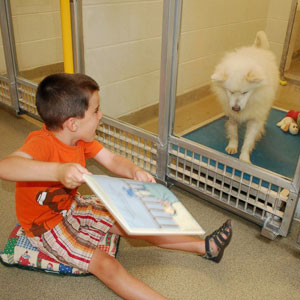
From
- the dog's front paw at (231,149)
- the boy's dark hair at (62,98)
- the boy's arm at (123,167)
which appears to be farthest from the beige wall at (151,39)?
the boy's dark hair at (62,98)

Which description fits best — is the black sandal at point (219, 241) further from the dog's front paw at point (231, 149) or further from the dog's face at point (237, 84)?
the dog's face at point (237, 84)

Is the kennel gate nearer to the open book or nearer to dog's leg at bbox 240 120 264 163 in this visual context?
dog's leg at bbox 240 120 264 163

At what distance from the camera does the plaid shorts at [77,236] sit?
43.1 inches

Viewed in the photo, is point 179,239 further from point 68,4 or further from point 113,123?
point 68,4

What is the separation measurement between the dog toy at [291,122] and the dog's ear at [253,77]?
322 mm

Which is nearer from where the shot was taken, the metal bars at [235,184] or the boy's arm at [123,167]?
the boy's arm at [123,167]

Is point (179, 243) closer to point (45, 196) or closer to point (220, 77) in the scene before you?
point (45, 196)

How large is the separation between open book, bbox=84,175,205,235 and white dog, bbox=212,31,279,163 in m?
0.61

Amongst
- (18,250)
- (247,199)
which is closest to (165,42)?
(247,199)

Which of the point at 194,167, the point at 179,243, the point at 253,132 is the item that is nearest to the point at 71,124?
the point at 179,243

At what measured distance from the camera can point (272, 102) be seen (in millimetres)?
1585

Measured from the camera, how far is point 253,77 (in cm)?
144

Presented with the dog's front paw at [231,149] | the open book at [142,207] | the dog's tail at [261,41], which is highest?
the dog's tail at [261,41]

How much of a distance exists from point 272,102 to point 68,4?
1063 mm
